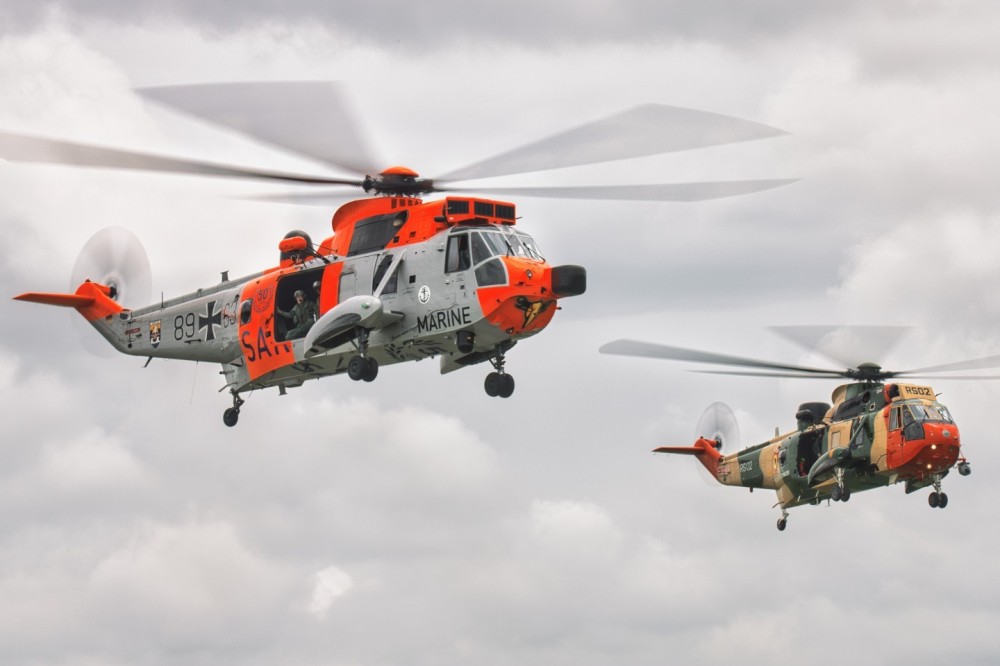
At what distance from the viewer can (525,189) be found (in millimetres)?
34438

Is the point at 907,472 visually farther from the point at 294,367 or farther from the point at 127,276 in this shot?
the point at 127,276

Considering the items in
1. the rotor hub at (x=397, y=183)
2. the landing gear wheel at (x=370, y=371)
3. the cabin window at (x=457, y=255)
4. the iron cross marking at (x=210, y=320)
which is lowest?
the landing gear wheel at (x=370, y=371)

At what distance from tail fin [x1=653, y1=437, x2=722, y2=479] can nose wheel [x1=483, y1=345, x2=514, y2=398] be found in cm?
1871

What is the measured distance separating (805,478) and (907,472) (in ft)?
14.5

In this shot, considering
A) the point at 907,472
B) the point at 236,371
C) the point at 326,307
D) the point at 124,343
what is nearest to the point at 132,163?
the point at 326,307

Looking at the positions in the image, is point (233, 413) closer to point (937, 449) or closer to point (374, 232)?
point (374, 232)

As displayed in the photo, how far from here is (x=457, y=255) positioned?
113 ft

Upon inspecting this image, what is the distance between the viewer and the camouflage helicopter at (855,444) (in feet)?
139

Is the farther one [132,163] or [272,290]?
[272,290]

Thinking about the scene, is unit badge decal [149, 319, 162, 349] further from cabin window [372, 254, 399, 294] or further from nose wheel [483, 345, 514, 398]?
nose wheel [483, 345, 514, 398]

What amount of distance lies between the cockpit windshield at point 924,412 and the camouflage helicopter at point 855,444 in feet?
0.10

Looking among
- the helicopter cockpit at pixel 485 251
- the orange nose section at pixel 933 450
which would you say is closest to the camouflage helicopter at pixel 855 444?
the orange nose section at pixel 933 450

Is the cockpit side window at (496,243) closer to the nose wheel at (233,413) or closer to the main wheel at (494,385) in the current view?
the main wheel at (494,385)

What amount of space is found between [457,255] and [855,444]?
1660cm
